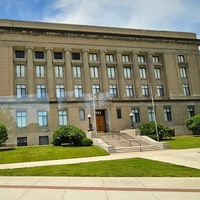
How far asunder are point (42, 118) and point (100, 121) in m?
9.75

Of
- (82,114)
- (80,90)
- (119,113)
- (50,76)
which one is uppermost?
(50,76)

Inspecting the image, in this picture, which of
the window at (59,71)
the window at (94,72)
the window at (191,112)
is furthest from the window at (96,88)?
the window at (191,112)

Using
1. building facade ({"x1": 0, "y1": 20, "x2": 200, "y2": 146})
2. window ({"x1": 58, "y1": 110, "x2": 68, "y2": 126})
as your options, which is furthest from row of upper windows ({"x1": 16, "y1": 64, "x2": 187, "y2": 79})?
window ({"x1": 58, "y1": 110, "x2": 68, "y2": 126})

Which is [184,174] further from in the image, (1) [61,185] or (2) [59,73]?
(2) [59,73]

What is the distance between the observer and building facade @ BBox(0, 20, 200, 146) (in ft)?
115

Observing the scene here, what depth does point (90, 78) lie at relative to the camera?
39938mm

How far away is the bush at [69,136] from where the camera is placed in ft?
91.1

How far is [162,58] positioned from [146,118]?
13194 mm

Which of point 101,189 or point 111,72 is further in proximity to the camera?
point 111,72

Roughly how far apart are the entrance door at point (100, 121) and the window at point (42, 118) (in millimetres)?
8673

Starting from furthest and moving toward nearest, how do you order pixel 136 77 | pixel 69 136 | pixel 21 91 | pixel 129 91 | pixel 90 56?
pixel 136 77
pixel 129 91
pixel 90 56
pixel 21 91
pixel 69 136

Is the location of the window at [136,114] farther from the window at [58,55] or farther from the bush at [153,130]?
the window at [58,55]

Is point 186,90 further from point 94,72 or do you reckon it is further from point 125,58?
point 94,72

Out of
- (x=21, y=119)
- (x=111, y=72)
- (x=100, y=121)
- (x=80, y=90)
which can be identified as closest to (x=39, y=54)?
(x=80, y=90)
